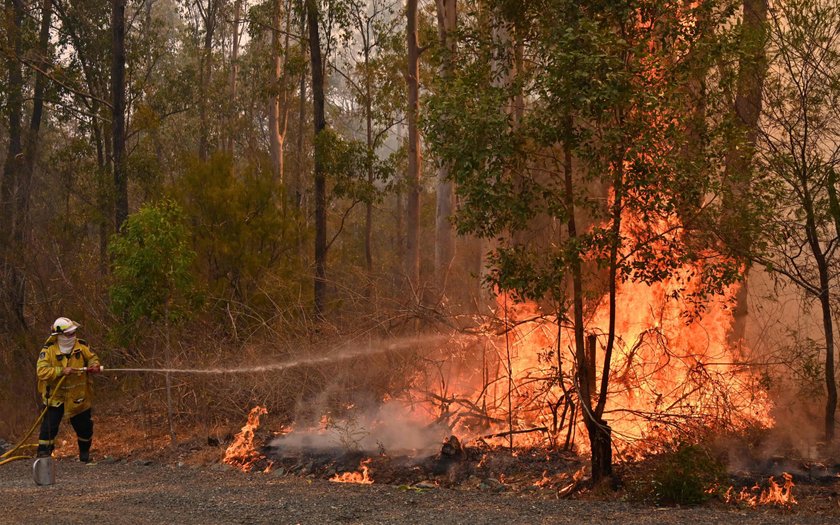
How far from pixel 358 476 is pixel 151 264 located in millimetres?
4003

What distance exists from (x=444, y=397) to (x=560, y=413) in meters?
1.59

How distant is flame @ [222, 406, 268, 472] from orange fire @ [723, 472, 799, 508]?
6.26m

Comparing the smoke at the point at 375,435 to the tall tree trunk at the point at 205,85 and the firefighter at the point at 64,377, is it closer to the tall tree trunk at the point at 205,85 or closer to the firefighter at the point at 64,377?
the firefighter at the point at 64,377

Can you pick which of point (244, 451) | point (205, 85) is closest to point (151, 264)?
point (244, 451)

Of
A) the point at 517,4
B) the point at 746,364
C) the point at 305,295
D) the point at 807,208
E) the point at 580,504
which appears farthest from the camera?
the point at 305,295

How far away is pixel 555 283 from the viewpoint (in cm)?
1029

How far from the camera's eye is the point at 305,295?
20.1 meters

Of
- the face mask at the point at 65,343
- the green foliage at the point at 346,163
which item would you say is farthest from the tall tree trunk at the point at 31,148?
the face mask at the point at 65,343

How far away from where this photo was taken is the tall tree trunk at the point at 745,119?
1063 cm

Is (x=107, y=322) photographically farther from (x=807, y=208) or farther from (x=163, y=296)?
(x=807, y=208)

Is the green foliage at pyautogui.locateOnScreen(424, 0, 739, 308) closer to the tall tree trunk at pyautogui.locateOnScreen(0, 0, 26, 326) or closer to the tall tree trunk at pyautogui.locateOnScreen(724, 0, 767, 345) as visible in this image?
the tall tree trunk at pyautogui.locateOnScreen(724, 0, 767, 345)

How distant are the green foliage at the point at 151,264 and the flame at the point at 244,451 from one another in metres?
1.90

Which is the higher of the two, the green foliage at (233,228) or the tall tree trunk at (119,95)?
the tall tree trunk at (119,95)

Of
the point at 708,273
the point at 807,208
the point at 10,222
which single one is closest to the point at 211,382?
the point at 708,273
